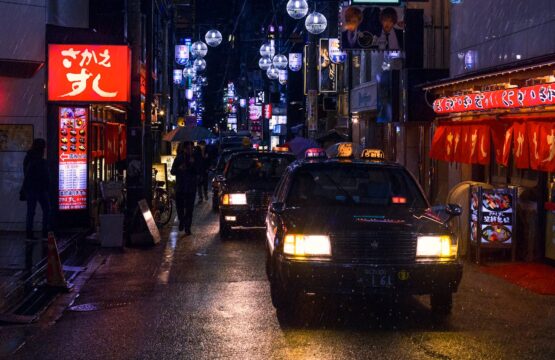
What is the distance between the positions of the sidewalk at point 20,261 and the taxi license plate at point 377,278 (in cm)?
432

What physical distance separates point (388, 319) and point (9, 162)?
1072 centimetres

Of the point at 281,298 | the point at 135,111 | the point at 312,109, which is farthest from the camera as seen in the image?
the point at 312,109

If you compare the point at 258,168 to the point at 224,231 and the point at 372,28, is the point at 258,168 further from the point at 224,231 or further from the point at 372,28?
the point at 372,28

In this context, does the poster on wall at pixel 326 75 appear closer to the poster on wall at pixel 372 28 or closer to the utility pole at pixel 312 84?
the utility pole at pixel 312 84

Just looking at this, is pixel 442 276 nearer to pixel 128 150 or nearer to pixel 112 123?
pixel 128 150

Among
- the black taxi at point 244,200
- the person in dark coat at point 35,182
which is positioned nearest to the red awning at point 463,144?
the black taxi at point 244,200

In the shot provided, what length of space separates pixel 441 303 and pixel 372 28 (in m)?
13.6

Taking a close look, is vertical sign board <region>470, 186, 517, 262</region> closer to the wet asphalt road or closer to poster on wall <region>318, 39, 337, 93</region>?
the wet asphalt road

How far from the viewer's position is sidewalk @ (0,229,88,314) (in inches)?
408

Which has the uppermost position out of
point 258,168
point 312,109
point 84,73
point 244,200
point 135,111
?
point 312,109

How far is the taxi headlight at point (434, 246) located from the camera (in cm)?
838

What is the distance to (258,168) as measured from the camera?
1759cm

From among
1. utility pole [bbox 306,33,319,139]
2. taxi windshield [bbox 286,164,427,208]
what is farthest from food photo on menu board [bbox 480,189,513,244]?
utility pole [bbox 306,33,319,139]

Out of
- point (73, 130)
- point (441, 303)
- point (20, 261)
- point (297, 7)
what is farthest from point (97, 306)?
point (297, 7)
